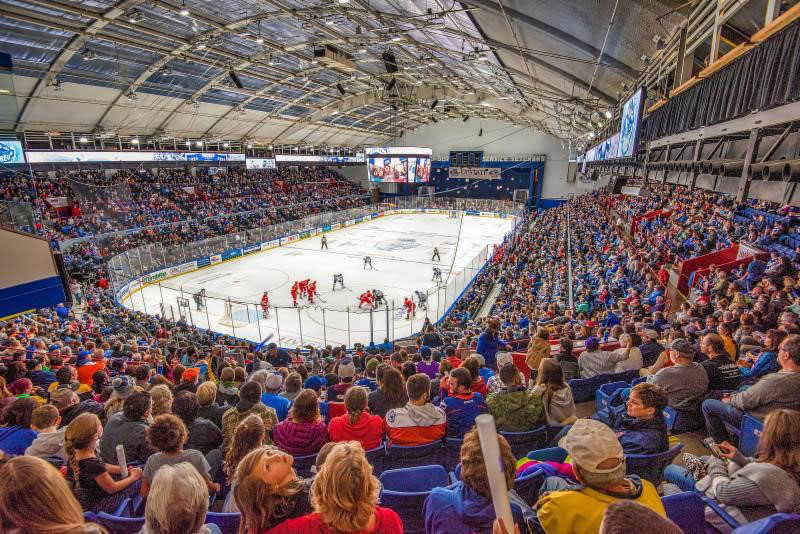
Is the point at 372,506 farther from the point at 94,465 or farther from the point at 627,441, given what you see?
the point at 94,465

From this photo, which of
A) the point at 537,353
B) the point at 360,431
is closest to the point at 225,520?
the point at 360,431

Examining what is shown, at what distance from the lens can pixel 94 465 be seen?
296cm

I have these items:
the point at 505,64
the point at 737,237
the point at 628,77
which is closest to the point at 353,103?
the point at 505,64

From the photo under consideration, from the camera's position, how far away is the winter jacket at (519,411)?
3.47 meters

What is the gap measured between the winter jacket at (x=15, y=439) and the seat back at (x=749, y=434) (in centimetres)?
627

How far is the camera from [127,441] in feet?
11.4

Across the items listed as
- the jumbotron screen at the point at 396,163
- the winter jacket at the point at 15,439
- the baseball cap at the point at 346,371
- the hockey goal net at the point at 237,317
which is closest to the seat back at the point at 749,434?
the baseball cap at the point at 346,371

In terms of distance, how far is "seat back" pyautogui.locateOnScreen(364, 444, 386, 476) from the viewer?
11.6 feet

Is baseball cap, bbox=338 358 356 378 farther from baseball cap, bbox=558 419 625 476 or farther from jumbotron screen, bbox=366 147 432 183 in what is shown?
jumbotron screen, bbox=366 147 432 183

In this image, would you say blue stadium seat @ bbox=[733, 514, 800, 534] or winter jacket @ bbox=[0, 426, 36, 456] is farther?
winter jacket @ bbox=[0, 426, 36, 456]

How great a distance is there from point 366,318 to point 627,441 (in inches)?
583

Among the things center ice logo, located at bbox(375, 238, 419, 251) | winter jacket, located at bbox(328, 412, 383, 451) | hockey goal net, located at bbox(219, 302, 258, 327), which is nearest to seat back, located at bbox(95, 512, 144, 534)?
winter jacket, located at bbox(328, 412, 383, 451)

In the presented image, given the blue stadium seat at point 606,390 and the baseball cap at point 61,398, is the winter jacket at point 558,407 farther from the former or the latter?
the baseball cap at point 61,398

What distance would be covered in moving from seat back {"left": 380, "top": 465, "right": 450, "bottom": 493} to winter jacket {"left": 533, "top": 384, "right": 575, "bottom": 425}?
1261mm
